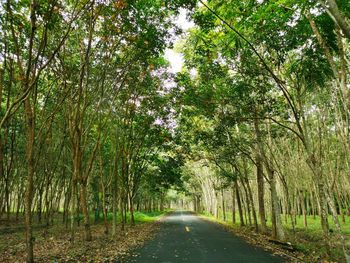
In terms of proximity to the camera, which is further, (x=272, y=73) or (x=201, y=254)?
(x=201, y=254)

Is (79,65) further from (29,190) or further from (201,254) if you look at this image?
Answer: (201,254)

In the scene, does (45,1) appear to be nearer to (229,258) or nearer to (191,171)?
(229,258)

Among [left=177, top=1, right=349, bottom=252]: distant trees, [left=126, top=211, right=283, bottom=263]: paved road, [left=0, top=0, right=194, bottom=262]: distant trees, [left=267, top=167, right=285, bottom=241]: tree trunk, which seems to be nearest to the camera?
[left=177, top=1, right=349, bottom=252]: distant trees

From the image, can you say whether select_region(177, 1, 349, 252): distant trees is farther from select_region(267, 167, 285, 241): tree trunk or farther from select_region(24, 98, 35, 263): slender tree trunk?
select_region(24, 98, 35, 263): slender tree trunk

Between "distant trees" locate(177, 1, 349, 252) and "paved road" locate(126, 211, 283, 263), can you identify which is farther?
"paved road" locate(126, 211, 283, 263)

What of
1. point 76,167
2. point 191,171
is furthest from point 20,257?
point 191,171

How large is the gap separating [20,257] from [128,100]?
12151mm

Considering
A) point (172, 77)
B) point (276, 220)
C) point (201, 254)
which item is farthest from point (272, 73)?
point (172, 77)

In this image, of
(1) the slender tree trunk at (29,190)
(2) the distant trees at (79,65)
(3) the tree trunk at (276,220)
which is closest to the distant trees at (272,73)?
(3) the tree trunk at (276,220)

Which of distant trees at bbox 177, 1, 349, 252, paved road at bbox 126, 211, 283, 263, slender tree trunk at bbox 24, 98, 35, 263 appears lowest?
paved road at bbox 126, 211, 283, 263

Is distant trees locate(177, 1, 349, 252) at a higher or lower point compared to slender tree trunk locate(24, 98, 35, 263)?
higher

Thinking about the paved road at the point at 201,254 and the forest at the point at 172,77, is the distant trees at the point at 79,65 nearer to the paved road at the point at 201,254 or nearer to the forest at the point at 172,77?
the forest at the point at 172,77

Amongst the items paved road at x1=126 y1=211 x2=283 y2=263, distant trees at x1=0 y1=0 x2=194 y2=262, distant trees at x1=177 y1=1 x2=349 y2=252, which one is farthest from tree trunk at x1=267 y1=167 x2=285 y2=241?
distant trees at x1=0 y1=0 x2=194 y2=262

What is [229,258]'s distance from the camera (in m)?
10.8
